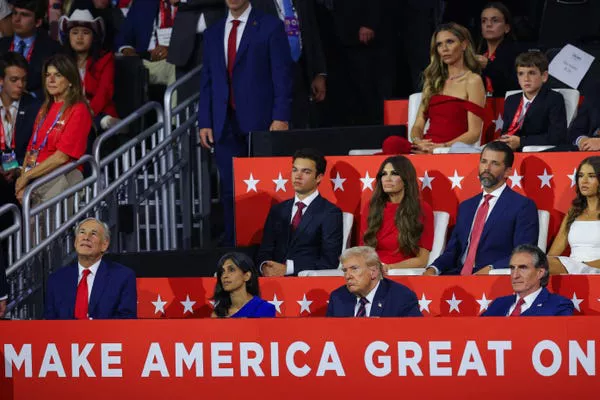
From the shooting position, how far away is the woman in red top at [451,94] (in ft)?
32.3

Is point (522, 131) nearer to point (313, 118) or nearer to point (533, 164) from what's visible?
point (533, 164)

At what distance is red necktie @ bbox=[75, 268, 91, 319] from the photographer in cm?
804

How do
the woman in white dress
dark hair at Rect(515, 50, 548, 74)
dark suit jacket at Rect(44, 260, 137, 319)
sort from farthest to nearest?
dark hair at Rect(515, 50, 548, 74)
the woman in white dress
dark suit jacket at Rect(44, 260, 137, 319)

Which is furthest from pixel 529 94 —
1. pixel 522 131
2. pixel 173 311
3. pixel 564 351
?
pixel 564 351

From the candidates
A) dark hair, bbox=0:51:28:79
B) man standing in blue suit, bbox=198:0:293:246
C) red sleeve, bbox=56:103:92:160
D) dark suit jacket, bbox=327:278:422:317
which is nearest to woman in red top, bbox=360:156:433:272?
dark suit jacket, bbox=327:278:422:317

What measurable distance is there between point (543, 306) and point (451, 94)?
112 inches

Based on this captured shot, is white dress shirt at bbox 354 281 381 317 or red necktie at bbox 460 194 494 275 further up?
red necktie at bbox 460 194 494 275

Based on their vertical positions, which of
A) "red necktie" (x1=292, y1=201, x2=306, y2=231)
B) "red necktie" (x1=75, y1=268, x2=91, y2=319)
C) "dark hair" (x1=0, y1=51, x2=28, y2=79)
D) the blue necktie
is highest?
the blue necktie

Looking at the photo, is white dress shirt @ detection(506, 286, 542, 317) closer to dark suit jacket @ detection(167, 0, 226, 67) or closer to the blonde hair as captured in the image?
the blonde hair

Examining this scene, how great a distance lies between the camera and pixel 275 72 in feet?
33.7

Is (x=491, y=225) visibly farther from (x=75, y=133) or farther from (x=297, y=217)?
(x=75, y=133)

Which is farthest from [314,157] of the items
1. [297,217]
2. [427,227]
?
[427,227]

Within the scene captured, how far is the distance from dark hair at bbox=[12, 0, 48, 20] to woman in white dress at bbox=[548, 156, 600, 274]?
16.0 feet

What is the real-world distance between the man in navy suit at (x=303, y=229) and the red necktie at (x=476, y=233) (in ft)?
2.66
